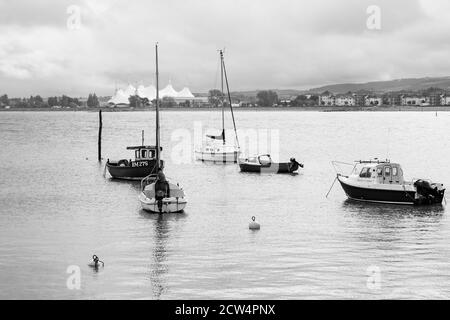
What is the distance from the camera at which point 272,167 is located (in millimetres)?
64875

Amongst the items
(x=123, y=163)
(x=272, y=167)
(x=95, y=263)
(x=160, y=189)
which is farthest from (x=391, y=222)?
(x=123, y=163)

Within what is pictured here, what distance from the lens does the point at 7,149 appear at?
103 m

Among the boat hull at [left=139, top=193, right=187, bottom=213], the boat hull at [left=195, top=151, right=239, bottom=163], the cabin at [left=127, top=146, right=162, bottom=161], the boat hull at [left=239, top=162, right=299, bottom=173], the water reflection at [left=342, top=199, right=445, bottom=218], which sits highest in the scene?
the cabin at [left=127, top=146, right=162, bottom=161]

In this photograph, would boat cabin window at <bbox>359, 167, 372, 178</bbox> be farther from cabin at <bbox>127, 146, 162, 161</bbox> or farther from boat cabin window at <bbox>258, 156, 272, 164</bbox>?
boat cabin window at <bbox>258, 156, 272, 164</bbox>

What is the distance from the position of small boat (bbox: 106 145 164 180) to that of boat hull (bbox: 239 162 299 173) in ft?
34.1

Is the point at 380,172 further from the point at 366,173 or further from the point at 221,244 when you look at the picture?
the point at 221,244

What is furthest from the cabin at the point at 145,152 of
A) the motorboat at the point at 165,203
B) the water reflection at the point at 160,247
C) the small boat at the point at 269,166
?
the water reflection at the point at 160,247

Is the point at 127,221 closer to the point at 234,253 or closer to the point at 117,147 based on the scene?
the point at 234,253

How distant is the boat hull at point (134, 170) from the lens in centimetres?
5641

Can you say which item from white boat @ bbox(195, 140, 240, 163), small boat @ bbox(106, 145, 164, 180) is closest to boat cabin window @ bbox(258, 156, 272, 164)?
white boat @ bbox(195, 140, 240, 163)

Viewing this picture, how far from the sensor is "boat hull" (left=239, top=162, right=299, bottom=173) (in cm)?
6469

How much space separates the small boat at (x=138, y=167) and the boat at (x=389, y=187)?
17.7 meters

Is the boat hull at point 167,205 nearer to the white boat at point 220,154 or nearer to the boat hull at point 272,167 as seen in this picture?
the boat hull at point 272,167
